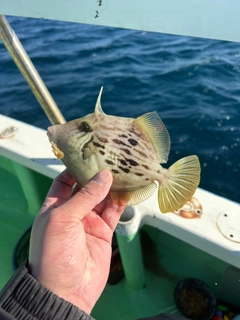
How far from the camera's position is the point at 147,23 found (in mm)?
1853

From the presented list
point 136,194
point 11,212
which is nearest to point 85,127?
point 136,194

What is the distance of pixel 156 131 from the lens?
6.47 feet

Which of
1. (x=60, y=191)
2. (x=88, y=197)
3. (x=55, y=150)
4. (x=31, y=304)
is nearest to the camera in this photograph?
(x=31, y=304)

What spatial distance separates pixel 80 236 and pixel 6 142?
2.01m

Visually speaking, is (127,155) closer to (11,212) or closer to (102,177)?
(102,177)

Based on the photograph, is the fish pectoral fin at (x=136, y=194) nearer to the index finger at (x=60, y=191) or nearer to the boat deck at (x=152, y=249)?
the index finger at (x=60, y=191)

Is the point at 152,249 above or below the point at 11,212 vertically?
above

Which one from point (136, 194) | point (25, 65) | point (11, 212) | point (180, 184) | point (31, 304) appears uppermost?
point (25, 65)

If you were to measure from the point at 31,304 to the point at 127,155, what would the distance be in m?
0.95

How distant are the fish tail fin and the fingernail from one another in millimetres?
340

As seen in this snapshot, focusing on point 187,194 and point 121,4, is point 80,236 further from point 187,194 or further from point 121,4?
point 121,4

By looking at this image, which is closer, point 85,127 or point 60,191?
point 85,127

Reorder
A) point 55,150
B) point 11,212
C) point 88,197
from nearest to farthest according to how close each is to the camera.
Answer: point 88,197 → point 55,150 → point 11,212

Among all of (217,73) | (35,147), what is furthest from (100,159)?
(217,73)
